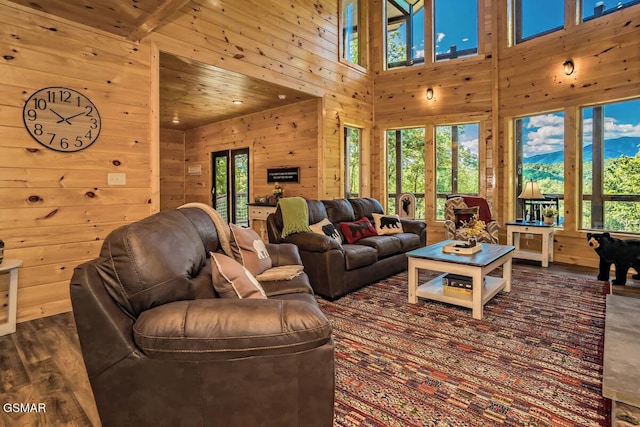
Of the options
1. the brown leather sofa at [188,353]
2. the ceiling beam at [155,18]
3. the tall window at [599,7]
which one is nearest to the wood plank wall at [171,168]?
the ceiling beam at [155,18]

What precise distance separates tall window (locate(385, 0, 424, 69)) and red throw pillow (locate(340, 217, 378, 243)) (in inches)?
155

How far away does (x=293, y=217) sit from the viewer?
12.2ft

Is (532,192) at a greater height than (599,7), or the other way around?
(599,7)

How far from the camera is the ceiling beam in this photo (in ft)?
9.34

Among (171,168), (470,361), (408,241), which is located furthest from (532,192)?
(171,168)

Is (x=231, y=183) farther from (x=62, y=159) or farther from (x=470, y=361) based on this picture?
(x=470, y=361)

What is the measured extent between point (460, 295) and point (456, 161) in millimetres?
3686

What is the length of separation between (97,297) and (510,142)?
6.06 meters

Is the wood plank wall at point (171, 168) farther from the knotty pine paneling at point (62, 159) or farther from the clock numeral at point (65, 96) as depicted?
the clock numeral at point (65, 96)

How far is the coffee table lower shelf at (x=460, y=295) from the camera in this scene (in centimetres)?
306

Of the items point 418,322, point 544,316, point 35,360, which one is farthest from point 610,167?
point 35,360

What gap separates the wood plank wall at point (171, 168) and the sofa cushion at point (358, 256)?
5876mm

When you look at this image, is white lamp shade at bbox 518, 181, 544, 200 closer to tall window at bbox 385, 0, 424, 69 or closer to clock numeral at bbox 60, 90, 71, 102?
tall window at bbox 385, 0, 424, 69

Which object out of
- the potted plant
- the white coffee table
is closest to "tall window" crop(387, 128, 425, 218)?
the potted plant
